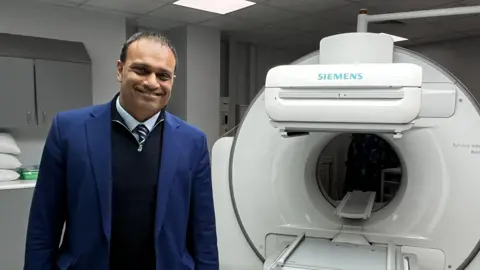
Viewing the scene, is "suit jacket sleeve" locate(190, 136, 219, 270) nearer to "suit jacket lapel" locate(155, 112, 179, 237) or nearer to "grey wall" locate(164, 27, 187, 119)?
"suit jacket lapel" locate(155, 112, 179, 237)

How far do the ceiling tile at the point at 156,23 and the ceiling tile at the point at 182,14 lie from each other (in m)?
0.14

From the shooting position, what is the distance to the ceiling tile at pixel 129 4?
3.65 m

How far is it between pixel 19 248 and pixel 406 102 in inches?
117

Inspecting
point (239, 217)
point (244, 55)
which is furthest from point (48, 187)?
point (244, 55)

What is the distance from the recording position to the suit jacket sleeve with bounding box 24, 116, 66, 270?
103 centimetres

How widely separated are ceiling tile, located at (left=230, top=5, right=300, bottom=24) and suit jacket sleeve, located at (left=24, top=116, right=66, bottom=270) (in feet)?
10.3

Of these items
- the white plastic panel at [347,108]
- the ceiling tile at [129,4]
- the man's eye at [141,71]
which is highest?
the ceiling tile at [129,4]

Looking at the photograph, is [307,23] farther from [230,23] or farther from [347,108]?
[347,108]

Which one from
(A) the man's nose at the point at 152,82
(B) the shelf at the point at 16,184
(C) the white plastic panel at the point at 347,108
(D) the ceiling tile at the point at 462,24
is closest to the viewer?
(A) the man's nose at the point at 152,82

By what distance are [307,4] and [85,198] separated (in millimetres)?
3194

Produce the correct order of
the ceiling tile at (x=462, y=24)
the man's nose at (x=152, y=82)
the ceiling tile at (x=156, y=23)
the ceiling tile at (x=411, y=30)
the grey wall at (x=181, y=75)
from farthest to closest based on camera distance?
the grey wall at (x=181, y=75) < the ceiling tile at (x=411, y=30) < the ceiling tile at (x=156, y=23) < the ceiling tile at (x=462, y=24) < the man's nose at (x=152, y=82)

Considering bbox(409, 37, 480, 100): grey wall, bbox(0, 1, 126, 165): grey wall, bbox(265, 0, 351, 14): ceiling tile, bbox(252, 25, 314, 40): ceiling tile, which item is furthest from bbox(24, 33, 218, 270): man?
bbox(409, 37, 480, 100): grey wall

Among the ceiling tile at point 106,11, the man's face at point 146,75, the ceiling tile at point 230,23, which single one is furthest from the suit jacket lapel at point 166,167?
the ceiling tile at point 230,23

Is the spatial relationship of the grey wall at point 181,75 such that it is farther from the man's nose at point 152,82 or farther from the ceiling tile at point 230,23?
the man's nose at point 152,82
